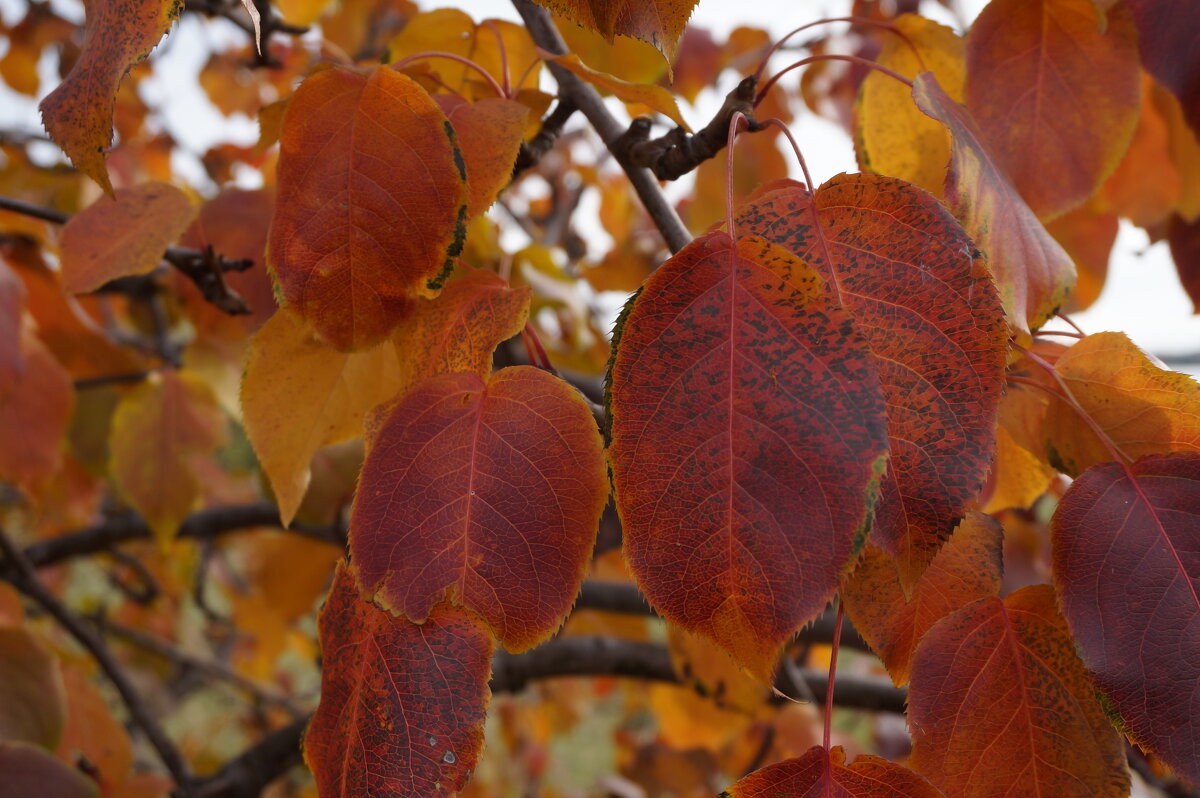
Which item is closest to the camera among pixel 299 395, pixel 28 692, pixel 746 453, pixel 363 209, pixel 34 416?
pixel 746 453

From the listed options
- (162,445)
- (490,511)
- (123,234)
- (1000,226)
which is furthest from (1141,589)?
(162,445)

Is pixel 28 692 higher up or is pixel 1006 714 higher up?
pixel 1006 714

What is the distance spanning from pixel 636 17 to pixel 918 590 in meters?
0.32

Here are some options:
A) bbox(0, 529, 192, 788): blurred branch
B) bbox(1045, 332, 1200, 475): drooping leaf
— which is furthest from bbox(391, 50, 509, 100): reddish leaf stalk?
bbox(0, 529, 192, 788): blurred branch

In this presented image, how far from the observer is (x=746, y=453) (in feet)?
1.14

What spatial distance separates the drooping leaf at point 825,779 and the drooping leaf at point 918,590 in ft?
0.18

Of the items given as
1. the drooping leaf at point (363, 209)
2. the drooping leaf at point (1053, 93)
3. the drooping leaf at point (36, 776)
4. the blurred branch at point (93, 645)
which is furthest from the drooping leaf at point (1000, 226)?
the blurred branch at point (93, 645)

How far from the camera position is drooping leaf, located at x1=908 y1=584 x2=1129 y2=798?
1.36 ft

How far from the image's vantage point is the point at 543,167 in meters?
2.39

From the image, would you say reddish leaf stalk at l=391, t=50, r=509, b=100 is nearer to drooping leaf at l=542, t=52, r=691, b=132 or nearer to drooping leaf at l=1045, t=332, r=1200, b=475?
drooping leaf at l=542, t=52, r=691, b=132

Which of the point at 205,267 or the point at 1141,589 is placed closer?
the point at 1141,589

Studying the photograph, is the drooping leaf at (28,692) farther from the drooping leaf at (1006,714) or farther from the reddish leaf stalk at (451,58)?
the drooping leaf at (1006,714)

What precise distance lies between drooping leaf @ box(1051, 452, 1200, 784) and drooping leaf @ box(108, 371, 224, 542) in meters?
1.01

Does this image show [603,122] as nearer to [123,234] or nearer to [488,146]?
[488,146]
